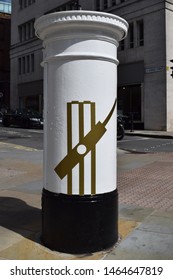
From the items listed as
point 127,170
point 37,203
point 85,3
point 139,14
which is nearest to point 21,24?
point 85,3

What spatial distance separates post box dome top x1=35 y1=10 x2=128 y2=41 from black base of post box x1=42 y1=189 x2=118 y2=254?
1.73 metres

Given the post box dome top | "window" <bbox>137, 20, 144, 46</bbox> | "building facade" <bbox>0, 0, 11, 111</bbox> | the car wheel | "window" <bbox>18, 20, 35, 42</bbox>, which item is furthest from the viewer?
"building facade" <bbox>0, 0, 11, 111</bbox>

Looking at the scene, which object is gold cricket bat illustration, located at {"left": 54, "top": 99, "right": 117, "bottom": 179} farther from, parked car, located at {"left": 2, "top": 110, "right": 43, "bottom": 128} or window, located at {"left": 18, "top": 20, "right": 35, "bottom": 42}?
window, located at {"left": 18, "top": 20, "right": 35, "bottom": 42}

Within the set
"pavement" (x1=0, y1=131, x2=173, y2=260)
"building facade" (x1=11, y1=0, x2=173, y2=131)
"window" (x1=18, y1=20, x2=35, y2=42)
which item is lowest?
"pavement" (x1=0, y1=131, x2=173, y2=260)

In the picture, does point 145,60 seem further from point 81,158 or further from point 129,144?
point 81,158

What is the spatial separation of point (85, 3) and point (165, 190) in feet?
97.7

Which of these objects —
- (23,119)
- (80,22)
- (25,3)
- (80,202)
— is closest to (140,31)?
(23,119)

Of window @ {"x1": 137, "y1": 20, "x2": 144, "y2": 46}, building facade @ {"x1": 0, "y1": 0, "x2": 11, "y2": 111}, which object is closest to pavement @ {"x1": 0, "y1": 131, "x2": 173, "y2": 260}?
window @ {"x1": 137, "y1": 20, "x2": 144, "y2": 46}

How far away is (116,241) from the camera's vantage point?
4168 millimetres

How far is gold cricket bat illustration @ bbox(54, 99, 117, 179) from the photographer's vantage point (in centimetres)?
384

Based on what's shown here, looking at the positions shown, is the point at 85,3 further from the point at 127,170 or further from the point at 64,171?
the point at 64,171

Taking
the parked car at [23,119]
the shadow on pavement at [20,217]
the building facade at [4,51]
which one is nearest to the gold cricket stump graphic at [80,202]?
the shadow on pavement at [20,217]

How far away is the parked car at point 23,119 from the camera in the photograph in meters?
26.8

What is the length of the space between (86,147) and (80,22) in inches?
49.9
